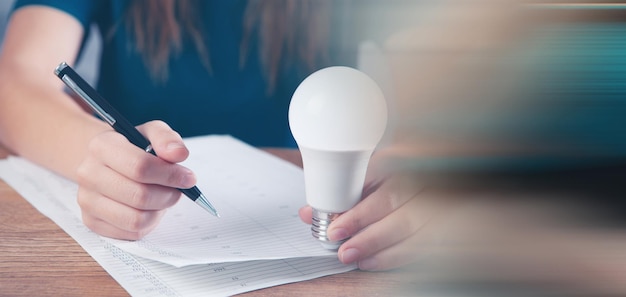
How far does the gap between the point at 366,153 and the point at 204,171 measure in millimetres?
293

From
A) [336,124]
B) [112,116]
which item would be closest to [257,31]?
[112,116]

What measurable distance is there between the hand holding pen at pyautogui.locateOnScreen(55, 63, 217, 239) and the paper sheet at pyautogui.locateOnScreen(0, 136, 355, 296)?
0.06 ft

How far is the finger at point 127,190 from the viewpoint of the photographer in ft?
1.42

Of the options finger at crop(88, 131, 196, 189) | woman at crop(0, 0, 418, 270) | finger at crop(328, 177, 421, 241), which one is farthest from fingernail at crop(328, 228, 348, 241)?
woman at crop(0, 0, 418, 270)

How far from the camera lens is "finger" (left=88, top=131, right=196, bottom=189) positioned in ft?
1.39

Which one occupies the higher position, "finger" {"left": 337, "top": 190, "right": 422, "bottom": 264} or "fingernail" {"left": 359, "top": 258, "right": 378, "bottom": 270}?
"finger" {"left": 337, "top": 190, "right": 422, "bottom": 264}

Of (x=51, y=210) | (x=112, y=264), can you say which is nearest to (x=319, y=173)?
(x=112, y=264)

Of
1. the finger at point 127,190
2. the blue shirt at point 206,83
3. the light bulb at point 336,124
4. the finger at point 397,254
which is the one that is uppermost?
the blue shirt at point 206,83

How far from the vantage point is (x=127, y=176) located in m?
0.44

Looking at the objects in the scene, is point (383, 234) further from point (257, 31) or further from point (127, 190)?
point (257, 31)

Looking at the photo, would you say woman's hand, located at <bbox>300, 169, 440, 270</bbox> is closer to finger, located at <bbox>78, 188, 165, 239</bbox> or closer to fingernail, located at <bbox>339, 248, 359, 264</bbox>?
fingernail, located at <bbox>339, 248, 359, 264</bbox>

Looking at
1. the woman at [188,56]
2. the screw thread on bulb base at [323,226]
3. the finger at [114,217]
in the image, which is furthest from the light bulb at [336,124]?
the woman at [188,56]

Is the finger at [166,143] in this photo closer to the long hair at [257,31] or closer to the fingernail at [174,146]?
the fingernail at [174,146]

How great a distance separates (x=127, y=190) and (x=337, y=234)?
0.15 metres
